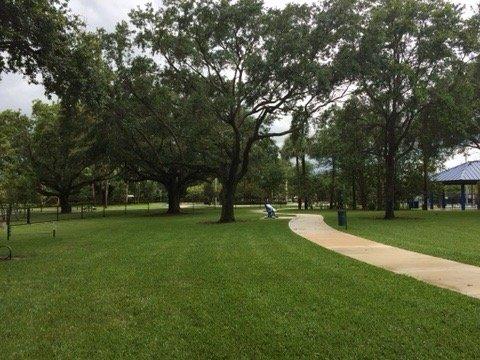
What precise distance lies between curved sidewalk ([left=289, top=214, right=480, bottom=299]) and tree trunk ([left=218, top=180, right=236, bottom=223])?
11.8 m

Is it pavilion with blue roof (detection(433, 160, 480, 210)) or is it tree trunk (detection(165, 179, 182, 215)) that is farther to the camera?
tree trunk (detection(165, 179, 182, 215))

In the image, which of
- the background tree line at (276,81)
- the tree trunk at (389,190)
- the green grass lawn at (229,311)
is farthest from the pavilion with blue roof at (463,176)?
the green grass lawn at (229,311)

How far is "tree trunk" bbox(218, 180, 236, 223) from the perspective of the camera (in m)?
26.6

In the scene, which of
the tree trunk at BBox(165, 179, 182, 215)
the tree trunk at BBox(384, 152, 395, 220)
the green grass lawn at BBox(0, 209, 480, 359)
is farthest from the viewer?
the tree trunk at BBox(165, 179, 182, 215)

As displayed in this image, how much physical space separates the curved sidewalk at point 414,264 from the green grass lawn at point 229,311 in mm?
485

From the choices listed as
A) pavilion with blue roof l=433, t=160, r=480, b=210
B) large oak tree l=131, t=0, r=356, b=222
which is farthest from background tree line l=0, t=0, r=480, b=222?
pavilion with blue roof l=433, t=160, r=480, b=210

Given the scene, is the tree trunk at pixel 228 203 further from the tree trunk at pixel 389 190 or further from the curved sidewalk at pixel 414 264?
the curved sidewalk at pixel 414 264

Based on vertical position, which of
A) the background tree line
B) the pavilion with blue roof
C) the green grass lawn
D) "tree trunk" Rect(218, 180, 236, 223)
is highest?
the background tree line

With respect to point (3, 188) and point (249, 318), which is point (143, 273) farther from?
point (3, 188)

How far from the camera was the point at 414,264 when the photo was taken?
10.0 meters

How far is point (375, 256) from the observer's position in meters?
11.4

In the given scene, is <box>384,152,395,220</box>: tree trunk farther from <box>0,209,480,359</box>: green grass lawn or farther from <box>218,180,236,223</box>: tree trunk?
<box>0,209,480,359</box>: green grass lawn

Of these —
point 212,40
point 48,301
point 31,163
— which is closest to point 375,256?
point 48,301

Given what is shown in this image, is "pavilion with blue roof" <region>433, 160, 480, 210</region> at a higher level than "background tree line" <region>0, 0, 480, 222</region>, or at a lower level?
lower
